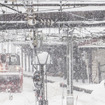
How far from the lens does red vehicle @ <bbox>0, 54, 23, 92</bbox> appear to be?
20500 millimetres

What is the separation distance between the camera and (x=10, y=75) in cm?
2042

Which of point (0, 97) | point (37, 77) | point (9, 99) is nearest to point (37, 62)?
point (37, 77)

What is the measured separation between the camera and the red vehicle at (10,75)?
20500 mm

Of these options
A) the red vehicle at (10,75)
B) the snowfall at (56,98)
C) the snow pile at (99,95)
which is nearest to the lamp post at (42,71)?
the snowfall at (56,98)

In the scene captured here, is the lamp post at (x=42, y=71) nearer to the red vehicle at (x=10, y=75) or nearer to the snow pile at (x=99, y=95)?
the snow pile at (x=99, y=95)

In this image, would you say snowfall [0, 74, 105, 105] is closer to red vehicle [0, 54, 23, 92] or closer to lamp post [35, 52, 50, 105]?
red vehicle [0, 54, 23, 92]

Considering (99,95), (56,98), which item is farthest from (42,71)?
(99,95)

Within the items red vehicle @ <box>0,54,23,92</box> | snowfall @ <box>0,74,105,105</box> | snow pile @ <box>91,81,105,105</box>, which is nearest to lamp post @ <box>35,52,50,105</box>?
snowfall @ <box>0,74,105,105</box>

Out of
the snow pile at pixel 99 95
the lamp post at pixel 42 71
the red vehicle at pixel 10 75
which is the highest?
the lamp post at pixel 42 71

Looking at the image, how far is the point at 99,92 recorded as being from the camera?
67.3 feet

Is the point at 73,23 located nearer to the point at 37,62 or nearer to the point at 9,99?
the point at 37,62

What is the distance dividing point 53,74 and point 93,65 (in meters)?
7.36

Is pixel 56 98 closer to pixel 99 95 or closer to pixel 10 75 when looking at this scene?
pixel 99 95

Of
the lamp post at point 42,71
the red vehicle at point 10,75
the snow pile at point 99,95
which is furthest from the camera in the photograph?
the red vehicle at point 10,75
